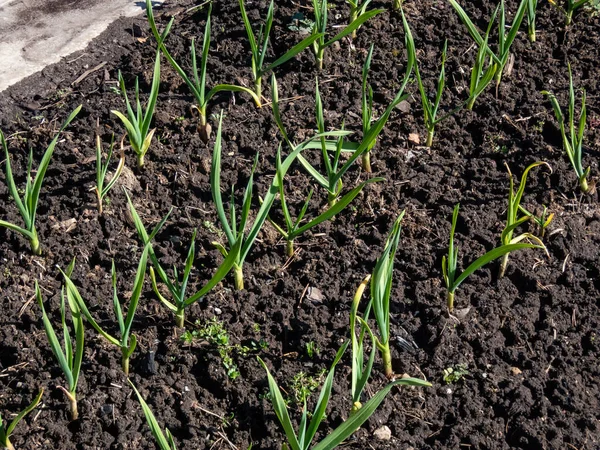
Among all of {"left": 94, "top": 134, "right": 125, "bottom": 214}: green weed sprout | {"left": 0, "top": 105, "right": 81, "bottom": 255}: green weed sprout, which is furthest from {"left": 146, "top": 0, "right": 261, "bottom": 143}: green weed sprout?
{"left": 0, "top": 105, "right": 81, "bottom": 255}: green weed sprout

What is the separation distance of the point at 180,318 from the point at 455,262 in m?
0.85

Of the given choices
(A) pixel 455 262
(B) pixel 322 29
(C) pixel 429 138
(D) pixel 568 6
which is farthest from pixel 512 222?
(D) pixel 568 6

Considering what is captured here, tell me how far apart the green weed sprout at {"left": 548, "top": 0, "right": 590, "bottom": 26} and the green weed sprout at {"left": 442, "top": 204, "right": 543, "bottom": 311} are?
1533 mm

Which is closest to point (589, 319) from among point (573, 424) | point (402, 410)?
point (573, 424)

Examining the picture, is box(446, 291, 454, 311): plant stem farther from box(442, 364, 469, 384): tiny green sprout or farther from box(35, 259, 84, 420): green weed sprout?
box(35, 259, 84, 420): green weed sprout

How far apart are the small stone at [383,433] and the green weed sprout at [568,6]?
2.17m

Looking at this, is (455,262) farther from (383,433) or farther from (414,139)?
(414,139)

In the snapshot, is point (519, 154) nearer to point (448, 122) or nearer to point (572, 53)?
point (448, 122)

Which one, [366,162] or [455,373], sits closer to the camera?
[455,373]

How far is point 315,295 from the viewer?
2.65m

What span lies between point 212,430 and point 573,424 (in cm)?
102

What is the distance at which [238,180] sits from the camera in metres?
3.02

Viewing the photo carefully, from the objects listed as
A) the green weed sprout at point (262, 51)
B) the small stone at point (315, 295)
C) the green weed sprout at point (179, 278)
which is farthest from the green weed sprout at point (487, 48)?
the green weed sprout at point (179, 278)

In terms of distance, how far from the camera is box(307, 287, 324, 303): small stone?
264 cm
